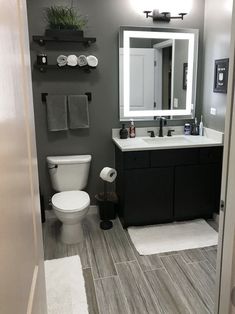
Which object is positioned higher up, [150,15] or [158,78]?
[150,15]

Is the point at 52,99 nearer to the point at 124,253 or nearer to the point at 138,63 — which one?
the point at 138,63

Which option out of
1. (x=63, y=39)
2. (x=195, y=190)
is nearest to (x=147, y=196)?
(x=195, y=190)

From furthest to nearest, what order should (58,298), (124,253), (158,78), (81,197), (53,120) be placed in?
(158,78) < (53,120) < (81,197) < (124,253) < (58,298)

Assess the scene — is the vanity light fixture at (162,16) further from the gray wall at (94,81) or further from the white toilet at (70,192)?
the white toilet at (70,192)

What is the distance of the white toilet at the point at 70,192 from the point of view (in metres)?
2.74

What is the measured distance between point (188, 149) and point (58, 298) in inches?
71.3

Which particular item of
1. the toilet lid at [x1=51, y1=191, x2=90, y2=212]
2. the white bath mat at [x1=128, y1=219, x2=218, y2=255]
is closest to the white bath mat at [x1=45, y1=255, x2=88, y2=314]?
the toilet lid at [x1=51, y1=191, x2=90, y2=212]

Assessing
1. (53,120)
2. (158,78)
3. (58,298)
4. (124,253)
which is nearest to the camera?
(58,298)

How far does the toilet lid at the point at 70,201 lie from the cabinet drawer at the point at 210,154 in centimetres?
125

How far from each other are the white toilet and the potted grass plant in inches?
48.8

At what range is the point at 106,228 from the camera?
3.16 m

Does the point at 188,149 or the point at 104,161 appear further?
the point at 104,161

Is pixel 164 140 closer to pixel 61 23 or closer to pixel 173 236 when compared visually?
pixel 173 236

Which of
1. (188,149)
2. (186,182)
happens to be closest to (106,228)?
(186,182)
